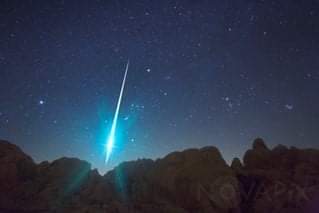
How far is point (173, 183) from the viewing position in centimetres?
4347

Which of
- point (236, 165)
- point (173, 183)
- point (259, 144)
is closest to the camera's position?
point (173, 183)

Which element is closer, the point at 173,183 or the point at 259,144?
the point at 173,183

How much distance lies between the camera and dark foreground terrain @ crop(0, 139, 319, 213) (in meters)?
38.2

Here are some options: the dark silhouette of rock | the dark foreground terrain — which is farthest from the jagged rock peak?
the dark silhouette of rock

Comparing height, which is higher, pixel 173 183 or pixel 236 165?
pixel 236 165

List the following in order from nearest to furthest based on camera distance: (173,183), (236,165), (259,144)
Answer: (173,183)
(236,165)
(259,144)

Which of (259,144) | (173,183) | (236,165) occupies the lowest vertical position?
(173,183)

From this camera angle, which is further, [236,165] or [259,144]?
[259,144]

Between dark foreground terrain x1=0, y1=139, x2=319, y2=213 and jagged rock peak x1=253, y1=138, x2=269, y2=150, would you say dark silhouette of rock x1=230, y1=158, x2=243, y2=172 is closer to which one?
dark foreground terrain x1=0, y1=139, x2=319, y2=213

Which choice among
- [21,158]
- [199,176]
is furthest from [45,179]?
Answer: [199,176]

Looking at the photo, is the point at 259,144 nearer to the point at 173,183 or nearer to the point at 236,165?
the point at 236,165

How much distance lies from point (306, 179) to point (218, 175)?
466 inches

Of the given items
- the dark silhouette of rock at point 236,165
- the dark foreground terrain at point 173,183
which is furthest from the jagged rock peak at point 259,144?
the dark silhouette of rock at point 236,165

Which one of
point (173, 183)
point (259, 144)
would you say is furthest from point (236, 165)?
point (173, 183)
